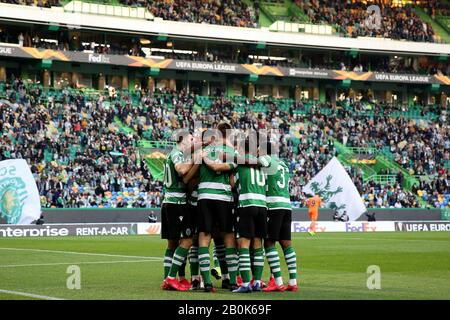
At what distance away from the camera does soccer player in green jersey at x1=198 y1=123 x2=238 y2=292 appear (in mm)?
14258

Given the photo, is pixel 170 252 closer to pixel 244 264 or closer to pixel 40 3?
pixel 244 264

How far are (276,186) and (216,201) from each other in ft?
3.99

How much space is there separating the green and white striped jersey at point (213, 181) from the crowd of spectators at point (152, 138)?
25.4 meters

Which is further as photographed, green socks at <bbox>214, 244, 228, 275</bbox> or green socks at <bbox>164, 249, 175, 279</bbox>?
green socks at <bbox>214, 244, 228, 275</bbox>

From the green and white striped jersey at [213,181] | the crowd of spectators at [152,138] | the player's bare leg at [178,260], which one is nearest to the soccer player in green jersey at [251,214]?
the green and white striped jersey at [213,181]

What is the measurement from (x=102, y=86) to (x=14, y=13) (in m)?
8.88

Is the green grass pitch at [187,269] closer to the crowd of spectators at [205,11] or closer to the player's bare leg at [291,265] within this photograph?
the player's bare leg at [291,265]

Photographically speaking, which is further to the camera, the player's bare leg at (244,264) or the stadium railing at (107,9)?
the stadium railing at (107,9)

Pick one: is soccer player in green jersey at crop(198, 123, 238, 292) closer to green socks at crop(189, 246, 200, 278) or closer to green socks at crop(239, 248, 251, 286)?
green socks at crop(239, 248, 251, 286)

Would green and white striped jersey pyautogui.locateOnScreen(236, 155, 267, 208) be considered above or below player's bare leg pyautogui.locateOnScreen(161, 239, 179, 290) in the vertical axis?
above

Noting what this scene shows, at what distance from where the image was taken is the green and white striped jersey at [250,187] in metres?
14.4

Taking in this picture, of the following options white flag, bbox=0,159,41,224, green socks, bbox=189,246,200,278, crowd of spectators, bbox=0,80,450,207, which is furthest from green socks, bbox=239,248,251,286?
crowd of spectators, bbox=0,80,450,207

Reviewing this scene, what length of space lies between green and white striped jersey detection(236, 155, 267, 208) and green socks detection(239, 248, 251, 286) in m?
0.77
